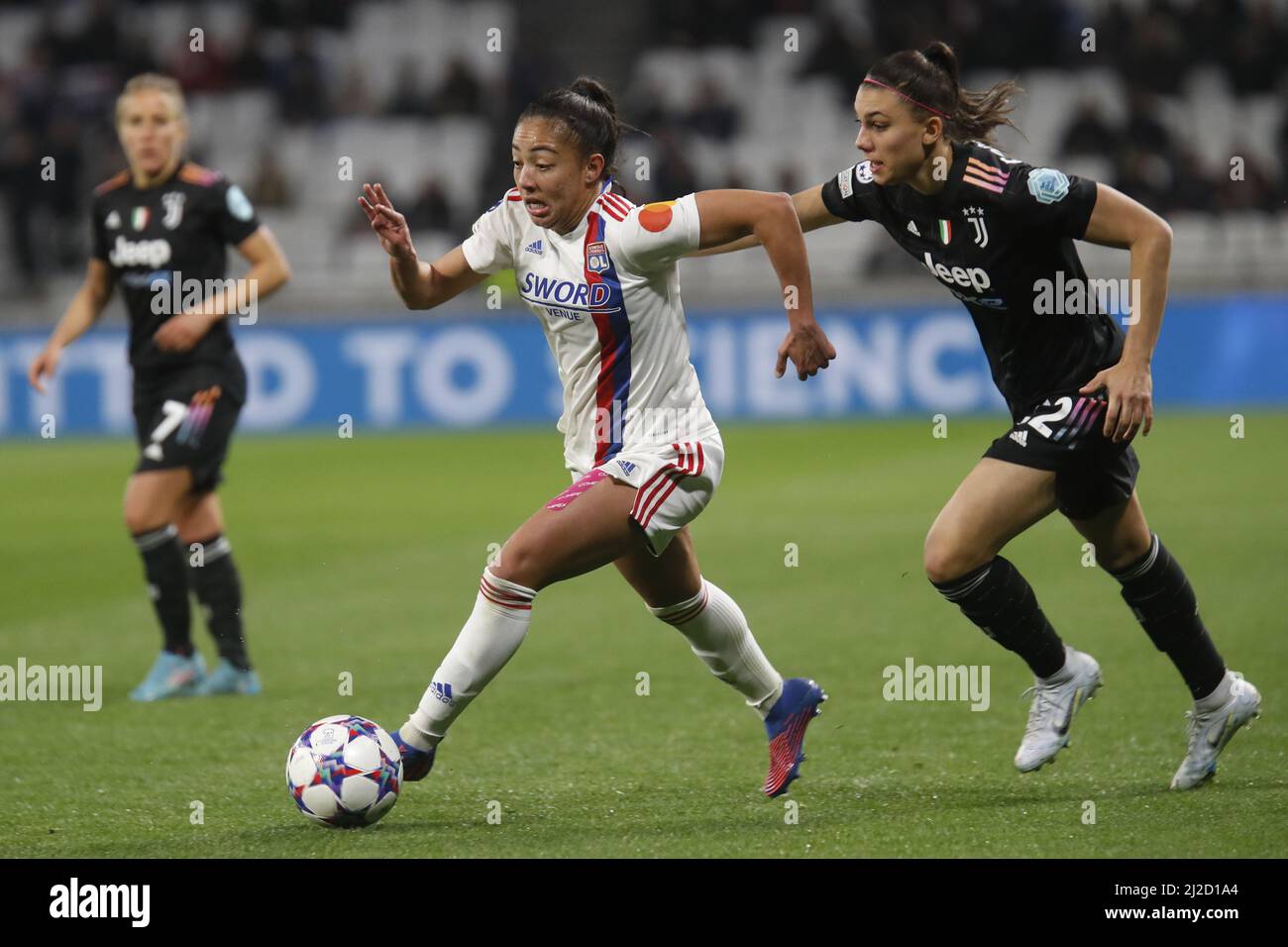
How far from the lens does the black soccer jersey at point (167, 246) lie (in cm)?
735

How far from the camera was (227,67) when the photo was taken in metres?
22.1

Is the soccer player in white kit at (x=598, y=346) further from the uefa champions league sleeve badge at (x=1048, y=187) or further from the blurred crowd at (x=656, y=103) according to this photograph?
the blurred crowd at (x=656, y=103)

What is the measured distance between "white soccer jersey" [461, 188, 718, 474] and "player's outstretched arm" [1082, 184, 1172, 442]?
1139mm

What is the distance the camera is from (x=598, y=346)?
4.98m

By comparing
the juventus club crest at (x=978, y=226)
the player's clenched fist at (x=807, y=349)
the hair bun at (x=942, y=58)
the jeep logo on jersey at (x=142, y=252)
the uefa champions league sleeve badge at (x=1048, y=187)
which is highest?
the jeep logo on jersey at (x=142, y=252)

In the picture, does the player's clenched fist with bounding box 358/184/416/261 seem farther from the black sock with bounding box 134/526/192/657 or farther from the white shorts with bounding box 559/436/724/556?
the black sock with bounding box 134/526/192/657

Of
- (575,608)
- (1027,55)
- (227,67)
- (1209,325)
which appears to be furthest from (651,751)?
(227,67)

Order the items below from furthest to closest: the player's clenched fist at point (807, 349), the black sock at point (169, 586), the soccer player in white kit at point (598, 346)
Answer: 1. the black sock at point (169, 586)
2. the soccer player in white kit at point (598, 346)
3. the player's clenched fist at point (807, 349)

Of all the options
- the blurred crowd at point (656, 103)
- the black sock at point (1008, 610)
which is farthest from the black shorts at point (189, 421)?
the blurred crowd at point (656, 103)

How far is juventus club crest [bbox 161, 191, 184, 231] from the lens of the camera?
7355 mm

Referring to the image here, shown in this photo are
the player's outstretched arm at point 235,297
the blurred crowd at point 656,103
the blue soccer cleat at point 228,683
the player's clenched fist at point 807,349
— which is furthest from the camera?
the blurred crowd at point 656,103

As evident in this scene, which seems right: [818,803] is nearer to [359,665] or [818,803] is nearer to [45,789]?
[45,789]

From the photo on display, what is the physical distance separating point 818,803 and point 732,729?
1.25 metres

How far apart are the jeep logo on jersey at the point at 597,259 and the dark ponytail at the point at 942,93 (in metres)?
0.92
